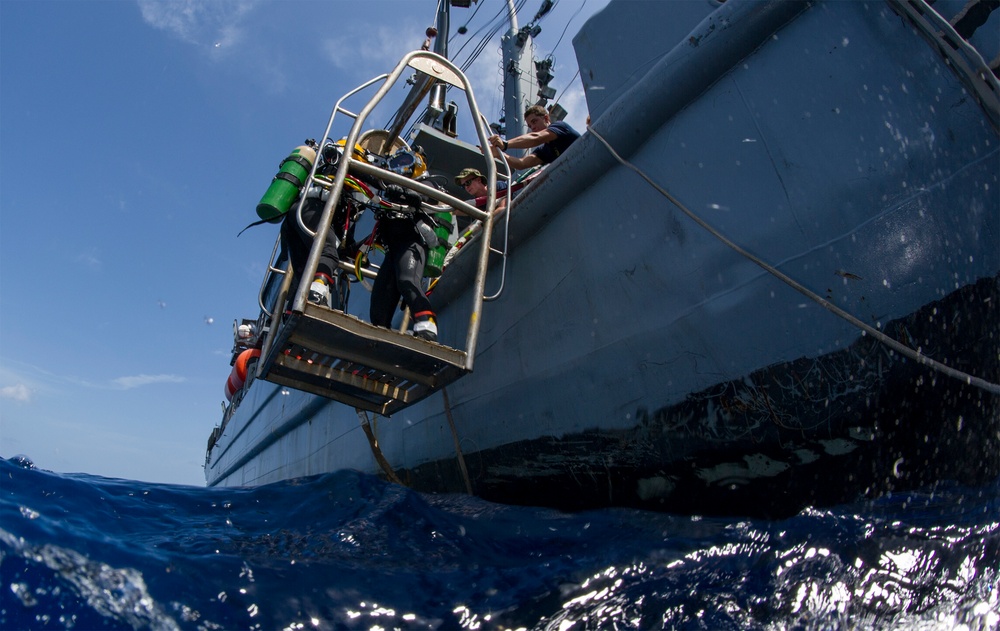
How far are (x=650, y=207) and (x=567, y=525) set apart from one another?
1338mm

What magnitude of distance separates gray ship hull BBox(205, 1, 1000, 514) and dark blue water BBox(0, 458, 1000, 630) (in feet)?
0.56

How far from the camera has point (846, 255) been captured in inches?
70.3

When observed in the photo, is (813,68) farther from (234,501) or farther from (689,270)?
(234,501)

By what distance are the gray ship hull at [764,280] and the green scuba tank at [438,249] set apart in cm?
53

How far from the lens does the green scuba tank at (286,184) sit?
297cm

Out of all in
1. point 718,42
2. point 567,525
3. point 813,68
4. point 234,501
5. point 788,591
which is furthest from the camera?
point 234,501

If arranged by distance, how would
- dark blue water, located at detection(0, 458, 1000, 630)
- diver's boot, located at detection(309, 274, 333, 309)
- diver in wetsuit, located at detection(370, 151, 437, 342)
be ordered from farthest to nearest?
diver in wetsuit, located at detection(370, 151, 437, 342), diver's boot, located at detection(309, 274, 333, 309), dark blue water, located at detection(0, 458, 1000, 630)

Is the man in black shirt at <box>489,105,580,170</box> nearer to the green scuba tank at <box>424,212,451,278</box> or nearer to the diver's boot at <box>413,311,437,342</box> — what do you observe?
the green scuba tank at <box>424,212,451,278</box>

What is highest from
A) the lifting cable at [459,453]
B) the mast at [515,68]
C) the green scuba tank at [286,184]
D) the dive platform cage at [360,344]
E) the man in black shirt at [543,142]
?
the mast at [515,68]

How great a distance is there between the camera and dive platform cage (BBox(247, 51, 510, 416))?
2.33m

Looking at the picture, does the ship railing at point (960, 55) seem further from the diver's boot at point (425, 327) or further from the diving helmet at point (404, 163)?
the diving helmet at point (404, 163)

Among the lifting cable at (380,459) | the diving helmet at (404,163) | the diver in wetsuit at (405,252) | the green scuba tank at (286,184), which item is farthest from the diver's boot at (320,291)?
the lifting cable at (380,459)

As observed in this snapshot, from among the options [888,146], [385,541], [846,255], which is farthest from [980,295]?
[385,541]

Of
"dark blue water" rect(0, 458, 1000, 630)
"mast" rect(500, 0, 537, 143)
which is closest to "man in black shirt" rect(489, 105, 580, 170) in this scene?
"dark blue water" rect(0, 458, 1000, 630)
